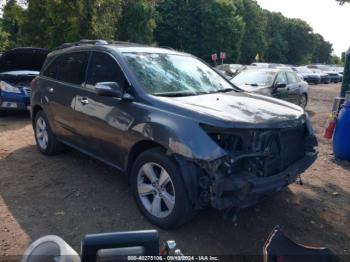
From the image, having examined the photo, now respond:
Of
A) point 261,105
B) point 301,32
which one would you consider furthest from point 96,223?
point 301,32

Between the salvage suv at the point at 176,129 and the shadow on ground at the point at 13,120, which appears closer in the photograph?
the salvage suv at the point at 176,129

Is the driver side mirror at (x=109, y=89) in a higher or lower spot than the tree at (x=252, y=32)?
lower

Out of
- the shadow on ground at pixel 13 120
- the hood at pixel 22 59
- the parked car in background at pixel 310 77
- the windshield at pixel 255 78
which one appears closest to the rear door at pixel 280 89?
the windshield at pixel 255 78

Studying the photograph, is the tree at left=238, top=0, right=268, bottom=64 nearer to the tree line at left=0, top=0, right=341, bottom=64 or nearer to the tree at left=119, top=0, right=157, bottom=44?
the tree line at left=0, top=0, right=341, bottom=64

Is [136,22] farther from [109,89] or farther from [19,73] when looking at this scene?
[109,89]

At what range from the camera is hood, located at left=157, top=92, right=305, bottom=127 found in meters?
3.57

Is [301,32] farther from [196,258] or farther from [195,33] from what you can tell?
[196,258]

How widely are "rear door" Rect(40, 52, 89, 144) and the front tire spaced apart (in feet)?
5.26

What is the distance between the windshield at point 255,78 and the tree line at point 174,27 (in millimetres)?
8133

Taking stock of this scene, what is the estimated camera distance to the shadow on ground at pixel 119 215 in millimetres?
3766

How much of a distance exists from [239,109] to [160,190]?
116 cm

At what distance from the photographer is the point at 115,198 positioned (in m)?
4.64

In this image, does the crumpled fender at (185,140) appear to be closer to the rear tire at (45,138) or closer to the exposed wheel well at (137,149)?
the exposed wheel well at (137,149)

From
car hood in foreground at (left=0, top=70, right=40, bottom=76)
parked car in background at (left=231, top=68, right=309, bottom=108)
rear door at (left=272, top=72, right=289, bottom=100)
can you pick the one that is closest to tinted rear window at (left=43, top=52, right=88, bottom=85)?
car hood in foreground at (left=0, top=70, right=40, bottom=76)
